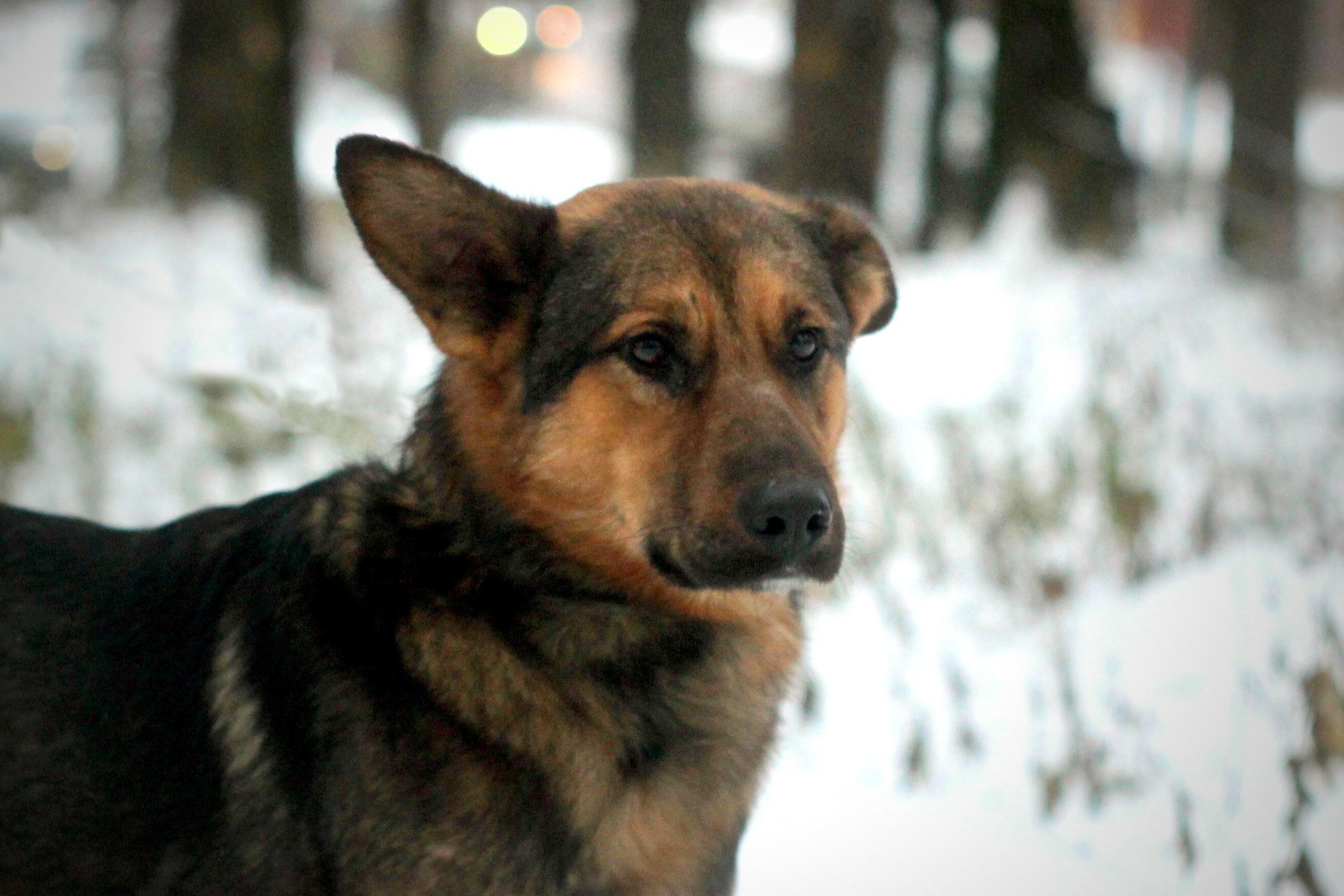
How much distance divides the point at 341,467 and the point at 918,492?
338cm

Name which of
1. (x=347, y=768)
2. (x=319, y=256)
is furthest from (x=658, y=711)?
(x=319, y=256)

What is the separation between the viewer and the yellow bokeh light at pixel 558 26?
23.5 m

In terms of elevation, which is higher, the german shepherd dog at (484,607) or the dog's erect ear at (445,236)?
the dog's erect ear at (445,236)

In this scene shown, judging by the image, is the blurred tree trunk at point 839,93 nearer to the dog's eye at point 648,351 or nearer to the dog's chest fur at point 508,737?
the dog's eye at point 648,351

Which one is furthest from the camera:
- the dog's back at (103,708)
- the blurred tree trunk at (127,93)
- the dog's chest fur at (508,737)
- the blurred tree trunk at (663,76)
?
the blurred tree trunk at (127,93)

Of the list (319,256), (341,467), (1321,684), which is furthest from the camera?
(319,256)

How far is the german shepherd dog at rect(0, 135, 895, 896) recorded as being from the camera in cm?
228

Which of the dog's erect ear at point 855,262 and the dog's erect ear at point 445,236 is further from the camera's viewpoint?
the dog's erect ear at point 855,262

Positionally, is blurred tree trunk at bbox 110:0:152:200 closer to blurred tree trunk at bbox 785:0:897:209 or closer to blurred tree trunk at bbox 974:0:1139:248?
blurred tree trunk at bbox 785:0:897:209

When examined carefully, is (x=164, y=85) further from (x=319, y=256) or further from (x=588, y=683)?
(x=588, y=683)

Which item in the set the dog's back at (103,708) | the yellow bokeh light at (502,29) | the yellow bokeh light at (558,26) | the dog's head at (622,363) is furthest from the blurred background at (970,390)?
the yellow bokeh light at (558,26)

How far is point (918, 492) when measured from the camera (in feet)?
18.4

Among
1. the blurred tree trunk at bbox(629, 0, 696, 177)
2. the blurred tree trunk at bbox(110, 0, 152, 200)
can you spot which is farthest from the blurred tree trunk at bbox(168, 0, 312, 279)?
the blurred tree trunk at bbox(110, 0, 152, 200)

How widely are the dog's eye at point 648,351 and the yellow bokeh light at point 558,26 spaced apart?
854 inches
